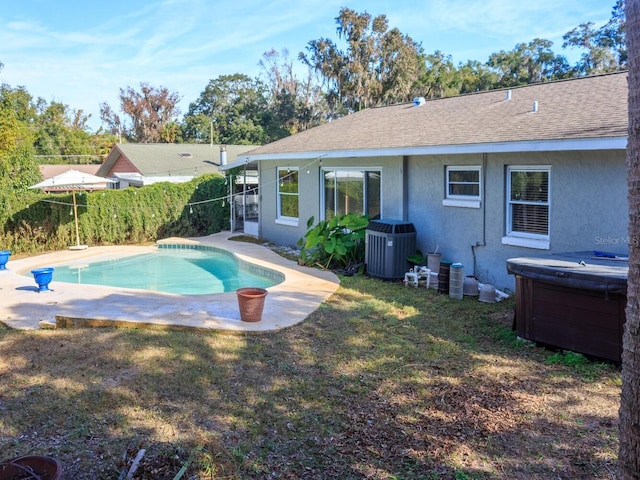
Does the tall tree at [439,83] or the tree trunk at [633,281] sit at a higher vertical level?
the tall tree at [439,83]

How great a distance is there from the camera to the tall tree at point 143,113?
2046 inches

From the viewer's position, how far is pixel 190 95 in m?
55.3

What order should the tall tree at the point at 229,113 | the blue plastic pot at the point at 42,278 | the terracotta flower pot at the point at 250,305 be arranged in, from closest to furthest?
the terracotta flower pot at the point at 250,305 < the blue plastic pot at the point at 42,278 < the tall tree at the point at 229,113

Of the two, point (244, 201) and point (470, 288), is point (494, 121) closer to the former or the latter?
point (470, 288)

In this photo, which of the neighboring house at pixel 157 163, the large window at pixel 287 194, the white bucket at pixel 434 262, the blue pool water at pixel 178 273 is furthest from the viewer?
the neighboring house at pixel 157 163

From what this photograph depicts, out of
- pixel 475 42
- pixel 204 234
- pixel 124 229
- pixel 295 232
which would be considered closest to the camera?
pixel 295 232

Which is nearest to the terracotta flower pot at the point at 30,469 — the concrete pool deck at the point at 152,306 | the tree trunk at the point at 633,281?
the tree trunk at the point at 633,281

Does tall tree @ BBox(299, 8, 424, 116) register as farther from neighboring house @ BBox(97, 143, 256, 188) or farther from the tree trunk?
the tree trunk

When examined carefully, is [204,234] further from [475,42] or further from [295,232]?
[475,42]

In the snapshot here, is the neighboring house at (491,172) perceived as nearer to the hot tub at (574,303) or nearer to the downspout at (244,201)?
the hot tub at (574,303)

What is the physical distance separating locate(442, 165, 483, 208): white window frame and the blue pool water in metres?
4.06

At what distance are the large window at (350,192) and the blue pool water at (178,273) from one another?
2760 millimetres

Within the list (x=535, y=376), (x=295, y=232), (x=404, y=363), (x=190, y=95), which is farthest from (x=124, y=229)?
(x=190, y=95)

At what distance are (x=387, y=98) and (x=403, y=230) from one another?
27.8 m
